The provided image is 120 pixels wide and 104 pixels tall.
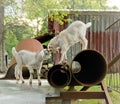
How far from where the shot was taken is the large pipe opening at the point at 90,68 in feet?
14.9

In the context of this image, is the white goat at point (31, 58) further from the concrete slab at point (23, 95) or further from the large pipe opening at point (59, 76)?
A: the large pipe opening at point (59, 76)

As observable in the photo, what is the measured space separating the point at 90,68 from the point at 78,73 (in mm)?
269

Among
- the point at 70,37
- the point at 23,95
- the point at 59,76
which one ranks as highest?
the point at 70,37

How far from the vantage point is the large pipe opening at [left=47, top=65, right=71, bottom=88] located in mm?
4449

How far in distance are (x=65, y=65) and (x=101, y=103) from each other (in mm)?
3631

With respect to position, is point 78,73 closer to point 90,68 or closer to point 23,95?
point 90,68

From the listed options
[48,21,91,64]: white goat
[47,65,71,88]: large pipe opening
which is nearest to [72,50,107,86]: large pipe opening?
[47,65,71,88]: large pipe opening

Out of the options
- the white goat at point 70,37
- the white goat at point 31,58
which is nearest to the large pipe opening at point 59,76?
the white goat at point 70,37

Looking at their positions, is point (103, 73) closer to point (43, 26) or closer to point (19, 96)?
point (19, 96)

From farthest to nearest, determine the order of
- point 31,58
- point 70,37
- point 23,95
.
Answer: point 31,58 → point 70,37 → point 23,95

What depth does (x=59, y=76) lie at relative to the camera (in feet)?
15.0

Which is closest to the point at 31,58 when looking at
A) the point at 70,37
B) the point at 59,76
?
the point at 70,37

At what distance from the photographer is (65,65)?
178 inches

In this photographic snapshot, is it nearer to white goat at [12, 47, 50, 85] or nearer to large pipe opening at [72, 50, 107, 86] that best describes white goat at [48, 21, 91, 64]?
white goat at [12, 47, 50, 85]
